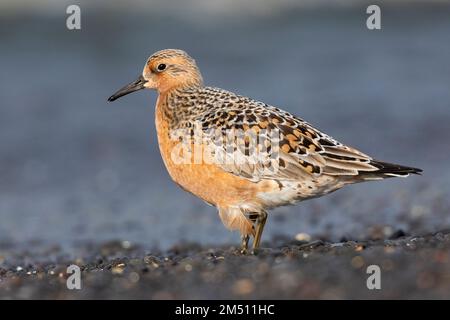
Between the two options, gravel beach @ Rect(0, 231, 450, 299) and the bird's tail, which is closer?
gravel beach @ Rect(0, 231, 450, 299)

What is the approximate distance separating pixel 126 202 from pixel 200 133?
4.98m

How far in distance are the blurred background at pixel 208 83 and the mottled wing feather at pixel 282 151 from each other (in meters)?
1.78

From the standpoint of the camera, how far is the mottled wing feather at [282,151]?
815 centimetres

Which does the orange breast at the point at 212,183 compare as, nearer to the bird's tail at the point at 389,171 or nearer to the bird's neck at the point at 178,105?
the bird's neck at the point at 178,105

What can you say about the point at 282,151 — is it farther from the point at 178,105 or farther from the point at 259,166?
the point at 178,105

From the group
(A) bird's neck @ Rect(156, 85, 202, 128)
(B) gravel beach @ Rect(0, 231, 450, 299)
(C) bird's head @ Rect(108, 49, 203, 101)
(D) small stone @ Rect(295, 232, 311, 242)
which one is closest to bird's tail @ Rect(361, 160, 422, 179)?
(B) gravel beach @ Rect(0, 231, 450, 299)

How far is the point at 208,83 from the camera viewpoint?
57.8 ft

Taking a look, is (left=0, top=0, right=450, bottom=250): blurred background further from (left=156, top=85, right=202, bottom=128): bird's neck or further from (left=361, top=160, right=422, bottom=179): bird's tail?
(left=156, top=85, right=202, bottom=128): bird's neck

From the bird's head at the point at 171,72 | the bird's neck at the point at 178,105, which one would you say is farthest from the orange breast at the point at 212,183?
the bird's head at the point at 171,72

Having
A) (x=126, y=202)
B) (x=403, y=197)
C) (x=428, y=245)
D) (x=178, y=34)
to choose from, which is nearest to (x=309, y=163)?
(x=428, y=245)

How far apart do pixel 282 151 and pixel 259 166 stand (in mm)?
275

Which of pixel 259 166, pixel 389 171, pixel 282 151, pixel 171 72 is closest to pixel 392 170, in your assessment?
pixel 389 171

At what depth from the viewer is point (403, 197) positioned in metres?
11.9

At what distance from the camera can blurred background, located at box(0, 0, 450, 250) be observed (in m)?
11.7
